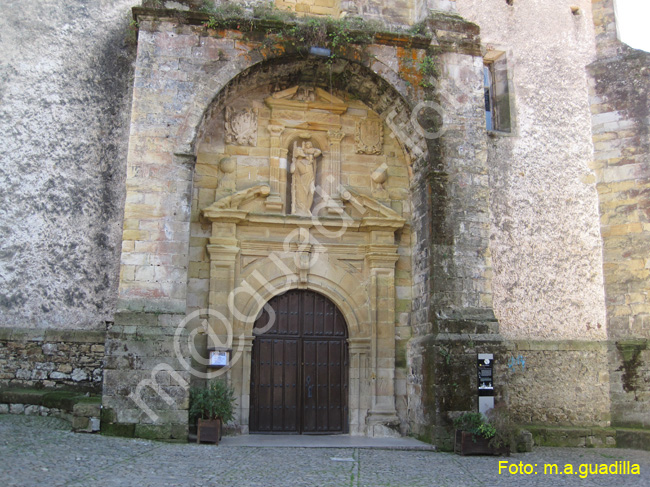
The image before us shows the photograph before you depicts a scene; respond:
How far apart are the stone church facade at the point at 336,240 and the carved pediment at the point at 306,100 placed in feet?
0.12

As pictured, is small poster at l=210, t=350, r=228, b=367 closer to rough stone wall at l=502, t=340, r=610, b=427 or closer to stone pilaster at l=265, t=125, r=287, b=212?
stone pilaster at l=265, t=125, r=287, b=212

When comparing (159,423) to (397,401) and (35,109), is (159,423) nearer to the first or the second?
(397,401)

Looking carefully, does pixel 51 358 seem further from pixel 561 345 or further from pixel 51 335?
pixel 561 345

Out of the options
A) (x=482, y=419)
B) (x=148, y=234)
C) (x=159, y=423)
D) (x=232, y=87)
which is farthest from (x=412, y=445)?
(x=232, y=87)

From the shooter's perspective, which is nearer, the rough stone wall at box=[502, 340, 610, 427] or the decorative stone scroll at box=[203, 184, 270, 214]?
the decorative stone scroll at box=[203, 184, 270, 214]

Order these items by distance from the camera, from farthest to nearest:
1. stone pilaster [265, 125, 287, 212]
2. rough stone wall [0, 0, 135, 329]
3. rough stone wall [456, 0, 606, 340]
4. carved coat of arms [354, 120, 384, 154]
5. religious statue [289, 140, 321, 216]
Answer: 1. rough stone wall [456, 0, 606, 340]
2. carved coat of arms [354, 120, 384, 154]
3. religious statue [289, 140, 321, 216]
4. stone pilaster [265, 125, 287, 212]
5. rough stone wall [0, 0, 135, 329]

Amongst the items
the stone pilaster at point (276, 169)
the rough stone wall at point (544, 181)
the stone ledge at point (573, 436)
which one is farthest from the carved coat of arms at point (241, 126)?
the stone ledge at point (573, 436)

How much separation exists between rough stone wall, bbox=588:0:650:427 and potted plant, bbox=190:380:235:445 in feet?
17.5

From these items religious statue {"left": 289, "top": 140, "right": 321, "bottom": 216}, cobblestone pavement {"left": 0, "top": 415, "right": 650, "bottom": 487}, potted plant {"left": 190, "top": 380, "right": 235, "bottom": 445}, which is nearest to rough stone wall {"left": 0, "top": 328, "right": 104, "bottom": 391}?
cobblestone pavement {"left": 0, "top": 415, "right": 650, "bottom": 487}

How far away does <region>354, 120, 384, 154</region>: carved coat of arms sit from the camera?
9039 millimetres

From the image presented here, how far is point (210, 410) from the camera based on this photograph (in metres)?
7.17

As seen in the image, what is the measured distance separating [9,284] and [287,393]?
12.3 feet

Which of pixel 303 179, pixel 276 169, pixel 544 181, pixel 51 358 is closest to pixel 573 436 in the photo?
pixel 544 181

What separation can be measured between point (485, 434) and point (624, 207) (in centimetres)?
430
